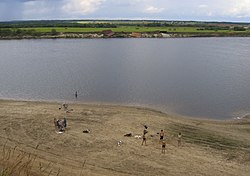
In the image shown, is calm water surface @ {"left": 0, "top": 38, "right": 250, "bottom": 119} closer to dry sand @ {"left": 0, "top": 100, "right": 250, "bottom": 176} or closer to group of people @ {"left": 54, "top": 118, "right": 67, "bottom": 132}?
dry sand @ {"left": 0, "top": 100, "right": 250, "bottom": 176}

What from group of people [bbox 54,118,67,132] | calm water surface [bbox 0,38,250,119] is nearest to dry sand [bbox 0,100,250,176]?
group of people [bbox 54,118,67,132]

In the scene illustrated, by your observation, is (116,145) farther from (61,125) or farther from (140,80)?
(140,80)

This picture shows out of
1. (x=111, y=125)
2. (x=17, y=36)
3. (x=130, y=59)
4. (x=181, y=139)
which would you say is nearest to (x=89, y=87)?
(x=111, y=125)

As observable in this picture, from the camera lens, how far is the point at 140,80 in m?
59.9

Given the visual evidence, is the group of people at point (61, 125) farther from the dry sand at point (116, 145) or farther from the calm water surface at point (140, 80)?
the calm water surface at point (140, 80)

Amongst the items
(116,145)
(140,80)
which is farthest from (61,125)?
(140,80)

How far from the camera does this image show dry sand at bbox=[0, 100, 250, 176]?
23.8 meters

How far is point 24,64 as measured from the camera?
79812 mm

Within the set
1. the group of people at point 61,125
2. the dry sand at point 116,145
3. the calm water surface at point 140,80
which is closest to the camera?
the dry sand at point 116,145

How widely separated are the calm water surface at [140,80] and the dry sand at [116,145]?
6.58 m

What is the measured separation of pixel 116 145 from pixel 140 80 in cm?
3264

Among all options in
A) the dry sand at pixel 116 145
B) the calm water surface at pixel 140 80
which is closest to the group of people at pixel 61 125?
the dry sand at pixel 116 145

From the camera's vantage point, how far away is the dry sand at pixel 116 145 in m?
23.8

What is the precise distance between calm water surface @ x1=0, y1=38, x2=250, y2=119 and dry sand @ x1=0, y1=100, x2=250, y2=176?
658cm
